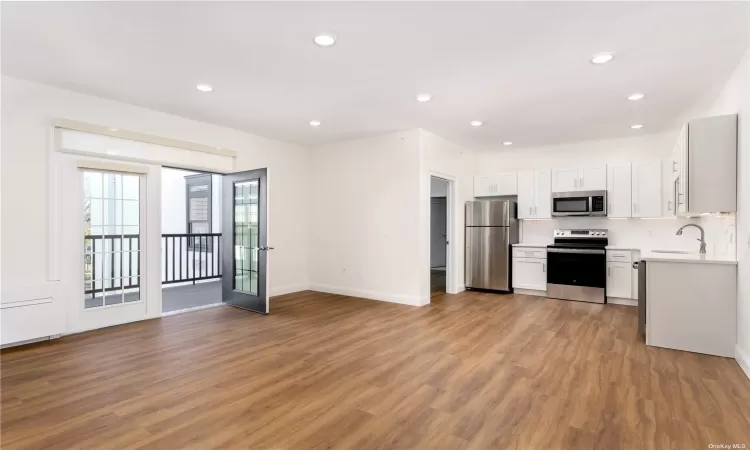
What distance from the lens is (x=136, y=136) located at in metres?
4.52

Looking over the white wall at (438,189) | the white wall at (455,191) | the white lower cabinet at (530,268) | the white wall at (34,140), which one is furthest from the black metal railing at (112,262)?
the white wall at (438,189)

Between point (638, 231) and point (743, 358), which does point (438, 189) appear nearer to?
point (638, 231)

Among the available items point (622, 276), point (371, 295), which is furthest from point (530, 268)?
point (371, 295)

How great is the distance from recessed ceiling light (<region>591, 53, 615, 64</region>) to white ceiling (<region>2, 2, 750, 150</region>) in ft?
0.26

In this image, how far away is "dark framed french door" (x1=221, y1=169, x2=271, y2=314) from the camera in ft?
16.9

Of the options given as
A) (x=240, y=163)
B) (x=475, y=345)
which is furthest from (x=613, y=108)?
(x=240, y=163)

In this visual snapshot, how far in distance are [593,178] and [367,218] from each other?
12.2 ft

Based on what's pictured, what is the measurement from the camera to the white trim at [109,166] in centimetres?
419

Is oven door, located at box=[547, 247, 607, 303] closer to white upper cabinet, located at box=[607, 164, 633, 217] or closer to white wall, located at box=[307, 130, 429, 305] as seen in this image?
white upper cabinet, located at box=[607, 164, 633, 217]

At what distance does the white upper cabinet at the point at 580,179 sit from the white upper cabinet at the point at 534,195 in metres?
0.15

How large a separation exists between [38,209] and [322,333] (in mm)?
3185

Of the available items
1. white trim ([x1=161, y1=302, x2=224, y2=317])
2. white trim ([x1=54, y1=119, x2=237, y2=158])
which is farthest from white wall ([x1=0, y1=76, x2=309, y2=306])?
white trim ([x1=161, y1=302, x2=224, y2=317])

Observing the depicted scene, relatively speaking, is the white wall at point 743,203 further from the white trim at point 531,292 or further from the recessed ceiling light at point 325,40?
the recessed ceiling light at point 325,40

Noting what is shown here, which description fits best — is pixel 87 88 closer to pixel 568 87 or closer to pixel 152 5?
pixel 152 5
